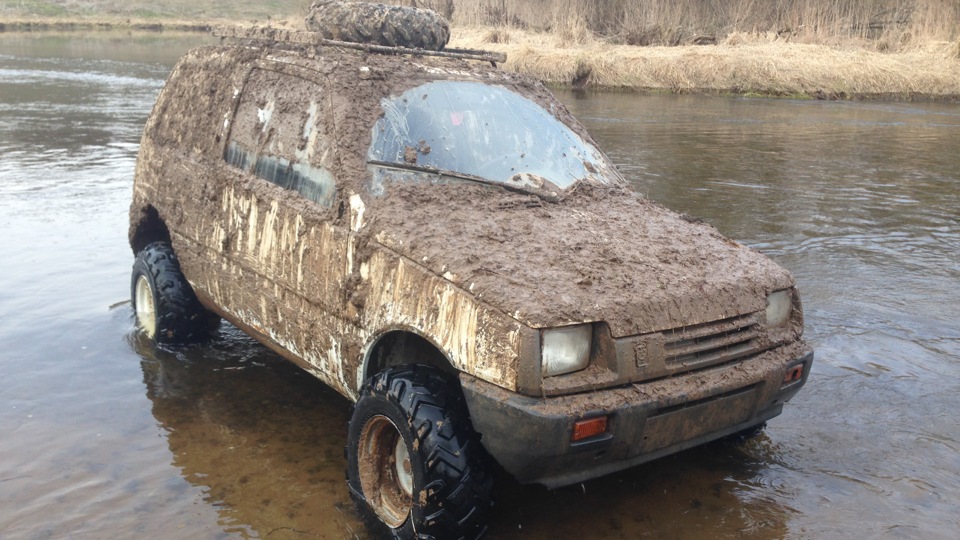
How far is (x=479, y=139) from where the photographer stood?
16.2 ft

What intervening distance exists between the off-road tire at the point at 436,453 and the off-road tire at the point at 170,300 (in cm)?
265

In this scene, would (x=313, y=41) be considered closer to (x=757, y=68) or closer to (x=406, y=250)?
(x=406, y=250)

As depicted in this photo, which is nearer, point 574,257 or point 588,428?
point 588,428

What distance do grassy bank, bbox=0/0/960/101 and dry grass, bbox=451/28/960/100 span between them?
3 centimetres

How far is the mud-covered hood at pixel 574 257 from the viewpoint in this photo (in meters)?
3.71

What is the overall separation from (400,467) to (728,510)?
1.58m

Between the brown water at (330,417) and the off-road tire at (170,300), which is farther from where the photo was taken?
the off-road tire at (170,300)

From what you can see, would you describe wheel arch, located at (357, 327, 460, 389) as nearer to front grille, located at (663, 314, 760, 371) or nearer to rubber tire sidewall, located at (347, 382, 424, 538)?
rubber tire sidewall, located at (347, 382, 424, 538)

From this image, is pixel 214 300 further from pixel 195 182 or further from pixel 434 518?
pixel 434 518

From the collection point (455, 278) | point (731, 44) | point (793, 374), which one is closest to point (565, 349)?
point (455, 278)

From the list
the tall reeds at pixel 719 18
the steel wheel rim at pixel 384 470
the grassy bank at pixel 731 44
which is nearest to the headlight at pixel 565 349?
the steel wheel rim at pixel 384 470

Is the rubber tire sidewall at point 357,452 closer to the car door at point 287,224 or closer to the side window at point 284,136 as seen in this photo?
the car door at point 287,224

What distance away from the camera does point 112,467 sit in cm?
473

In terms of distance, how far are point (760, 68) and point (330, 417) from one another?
76.4 feet
